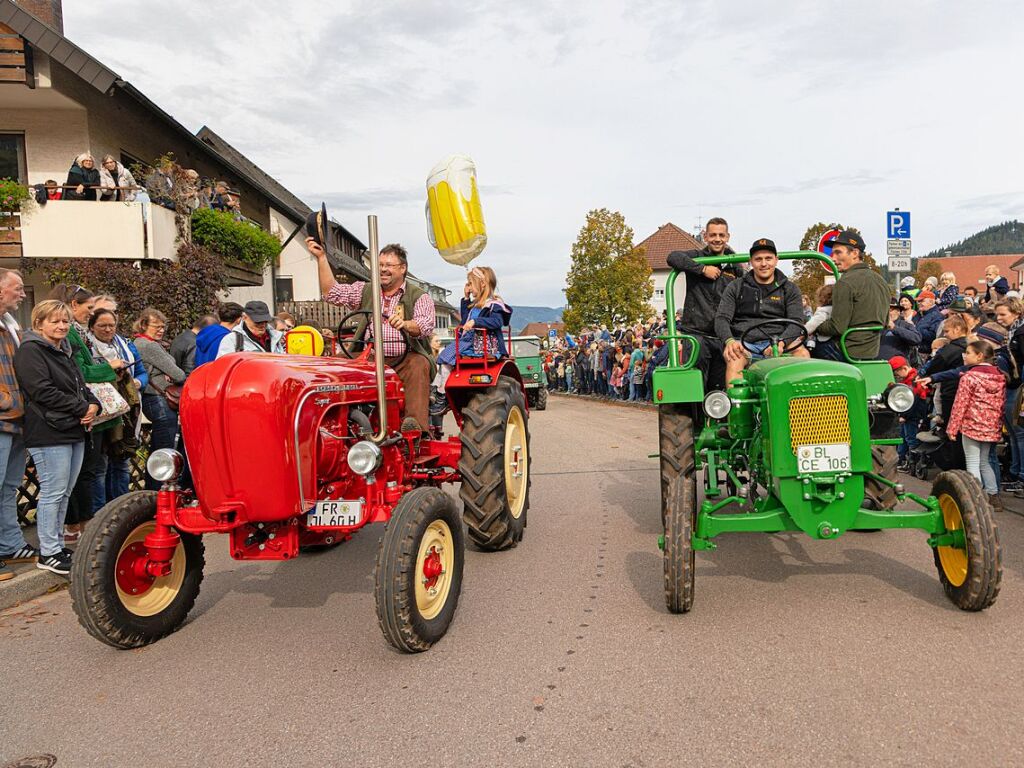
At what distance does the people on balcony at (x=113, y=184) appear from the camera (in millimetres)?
14597

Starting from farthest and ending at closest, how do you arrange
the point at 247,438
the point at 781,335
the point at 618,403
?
the point at 618,403
the point at 781,335
the point at 247,438

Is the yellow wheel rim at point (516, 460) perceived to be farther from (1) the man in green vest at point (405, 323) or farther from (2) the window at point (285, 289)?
(2) the window at point (285, 289)

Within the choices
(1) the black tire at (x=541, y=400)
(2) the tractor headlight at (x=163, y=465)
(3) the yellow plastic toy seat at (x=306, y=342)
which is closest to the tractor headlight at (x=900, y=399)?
(3) the yellow plastic toy seat at (x=306, y=342)

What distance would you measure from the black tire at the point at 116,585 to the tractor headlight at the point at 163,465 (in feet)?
0.82

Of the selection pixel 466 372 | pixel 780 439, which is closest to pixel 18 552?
pixel 466 372

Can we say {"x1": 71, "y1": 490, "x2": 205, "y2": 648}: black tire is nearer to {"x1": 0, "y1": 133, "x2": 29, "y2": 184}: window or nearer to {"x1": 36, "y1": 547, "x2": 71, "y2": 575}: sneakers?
{"x1": 36, "y1": 547, "x2": 71, "y2": 575}: sneakers

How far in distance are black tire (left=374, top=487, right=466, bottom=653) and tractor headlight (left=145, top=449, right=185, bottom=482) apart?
1125 mm

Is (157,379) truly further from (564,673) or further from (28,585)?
(564,673)

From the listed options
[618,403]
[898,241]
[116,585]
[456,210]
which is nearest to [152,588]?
[116,585]

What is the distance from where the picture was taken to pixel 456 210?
6.69 metres

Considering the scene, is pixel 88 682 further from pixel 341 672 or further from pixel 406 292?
pixel 406 292

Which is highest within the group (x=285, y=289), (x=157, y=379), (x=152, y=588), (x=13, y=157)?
(x=13, y=157)

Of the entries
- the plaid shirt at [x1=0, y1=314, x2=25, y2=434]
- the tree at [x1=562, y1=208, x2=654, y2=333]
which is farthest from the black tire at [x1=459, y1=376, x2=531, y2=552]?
the tree at [x1=562, y1=208, x2=654, y2=333]

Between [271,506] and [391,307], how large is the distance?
83.3 inches
